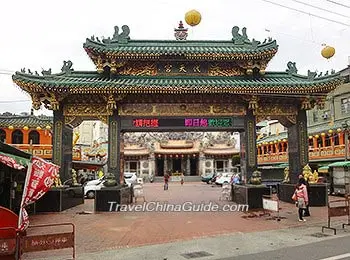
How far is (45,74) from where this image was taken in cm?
1797

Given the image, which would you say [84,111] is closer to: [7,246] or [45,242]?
[45,242]

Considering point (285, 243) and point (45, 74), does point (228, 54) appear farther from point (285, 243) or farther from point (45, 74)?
point (285, 243)

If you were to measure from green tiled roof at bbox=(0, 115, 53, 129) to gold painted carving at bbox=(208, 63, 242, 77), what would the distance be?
2467 cm

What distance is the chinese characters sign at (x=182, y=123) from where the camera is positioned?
1866 centimetres

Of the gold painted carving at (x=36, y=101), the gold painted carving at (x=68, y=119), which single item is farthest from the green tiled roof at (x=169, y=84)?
the gold painted carving at (x=68, y=119)

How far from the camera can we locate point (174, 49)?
19.4 meters

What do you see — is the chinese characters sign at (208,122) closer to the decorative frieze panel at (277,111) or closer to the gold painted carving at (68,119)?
the decorative frieze panel at (277,111)

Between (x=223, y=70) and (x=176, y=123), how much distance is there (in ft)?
14.3

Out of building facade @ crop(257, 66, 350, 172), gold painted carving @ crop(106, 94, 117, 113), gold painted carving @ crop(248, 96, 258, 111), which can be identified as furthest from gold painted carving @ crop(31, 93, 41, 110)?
building facade @ crop(257, 66, 350, 172)

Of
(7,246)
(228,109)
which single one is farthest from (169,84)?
(7,246)

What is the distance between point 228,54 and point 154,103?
4998 millimetres

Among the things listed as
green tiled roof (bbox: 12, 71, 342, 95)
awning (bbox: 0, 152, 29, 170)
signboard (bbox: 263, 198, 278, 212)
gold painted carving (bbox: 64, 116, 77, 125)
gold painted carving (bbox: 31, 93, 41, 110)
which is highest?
green tiled roof (bbox: 12, 71, 342, 95)

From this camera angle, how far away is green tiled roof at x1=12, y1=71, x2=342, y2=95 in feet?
56.6

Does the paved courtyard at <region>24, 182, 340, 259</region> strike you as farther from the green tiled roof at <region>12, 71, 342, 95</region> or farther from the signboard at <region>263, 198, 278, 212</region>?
the green tiled roof at <region>12, 71, 342, 95</region>
